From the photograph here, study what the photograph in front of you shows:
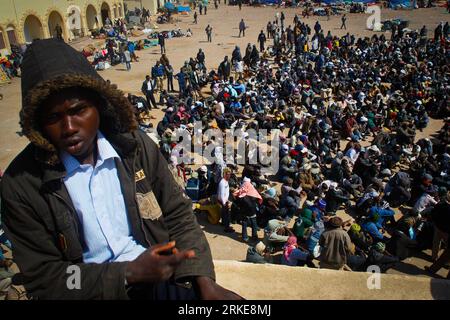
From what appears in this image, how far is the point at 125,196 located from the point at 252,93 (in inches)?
570

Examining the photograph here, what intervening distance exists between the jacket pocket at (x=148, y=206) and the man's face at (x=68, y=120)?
0.35m

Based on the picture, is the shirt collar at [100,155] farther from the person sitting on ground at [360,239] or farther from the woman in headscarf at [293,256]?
the person sitting on ground at [360,239]

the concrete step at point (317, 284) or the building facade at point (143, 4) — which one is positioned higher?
the building facade at point (143, 4)

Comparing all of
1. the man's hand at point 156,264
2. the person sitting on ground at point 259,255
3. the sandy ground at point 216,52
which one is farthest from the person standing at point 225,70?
the man's hand at point 156,264

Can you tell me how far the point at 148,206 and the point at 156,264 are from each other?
1.22 feet

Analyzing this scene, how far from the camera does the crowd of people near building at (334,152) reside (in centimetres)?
709

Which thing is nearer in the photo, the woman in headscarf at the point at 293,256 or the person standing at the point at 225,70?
the woman in headscarf at the point at 293,256

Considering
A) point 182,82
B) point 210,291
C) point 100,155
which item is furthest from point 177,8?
point 210,291

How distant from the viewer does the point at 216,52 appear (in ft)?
86.8

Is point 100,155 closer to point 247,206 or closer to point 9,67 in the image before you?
point 247,206

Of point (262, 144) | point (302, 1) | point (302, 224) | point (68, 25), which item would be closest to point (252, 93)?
point (262, 144)

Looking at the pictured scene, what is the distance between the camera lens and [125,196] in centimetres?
170

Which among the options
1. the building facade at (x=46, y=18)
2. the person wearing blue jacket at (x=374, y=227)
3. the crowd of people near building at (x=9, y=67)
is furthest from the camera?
the building facade at (x=46, y=18)
